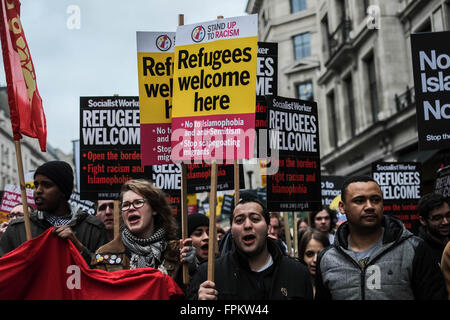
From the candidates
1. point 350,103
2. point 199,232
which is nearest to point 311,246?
point 199,232

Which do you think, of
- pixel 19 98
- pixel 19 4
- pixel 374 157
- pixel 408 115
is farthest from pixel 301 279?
pixel 374 157

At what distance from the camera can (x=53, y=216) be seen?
423cm

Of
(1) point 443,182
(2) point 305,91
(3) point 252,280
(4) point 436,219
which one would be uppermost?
(2) point 305,91

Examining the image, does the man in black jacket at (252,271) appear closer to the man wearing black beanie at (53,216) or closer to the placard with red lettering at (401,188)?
the man wearing black beanie at (53,216)

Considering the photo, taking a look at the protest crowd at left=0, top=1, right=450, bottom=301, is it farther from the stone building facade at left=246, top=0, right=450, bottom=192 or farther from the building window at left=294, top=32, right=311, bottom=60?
the building window at left=294, top=32, right=311, bottom=60

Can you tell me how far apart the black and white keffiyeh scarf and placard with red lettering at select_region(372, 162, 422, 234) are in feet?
16.0

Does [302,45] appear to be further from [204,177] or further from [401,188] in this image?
[204,177]

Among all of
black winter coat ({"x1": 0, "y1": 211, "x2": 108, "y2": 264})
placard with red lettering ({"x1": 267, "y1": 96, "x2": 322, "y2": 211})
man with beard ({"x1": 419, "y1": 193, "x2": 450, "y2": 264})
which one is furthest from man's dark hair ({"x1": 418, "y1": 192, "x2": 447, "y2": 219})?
black winter coat ({"x1": 0, "y1": 211, "x2": 108, "y2": 264})

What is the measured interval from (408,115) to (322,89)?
37.1 feet

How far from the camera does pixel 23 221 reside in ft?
13.7

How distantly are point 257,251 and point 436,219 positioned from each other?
2.68 meters

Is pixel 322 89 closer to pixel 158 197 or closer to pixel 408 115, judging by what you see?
pixel 408 115

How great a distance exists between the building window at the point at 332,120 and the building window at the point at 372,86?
5116 millimetres

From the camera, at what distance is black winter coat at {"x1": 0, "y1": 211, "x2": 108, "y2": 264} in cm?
411
